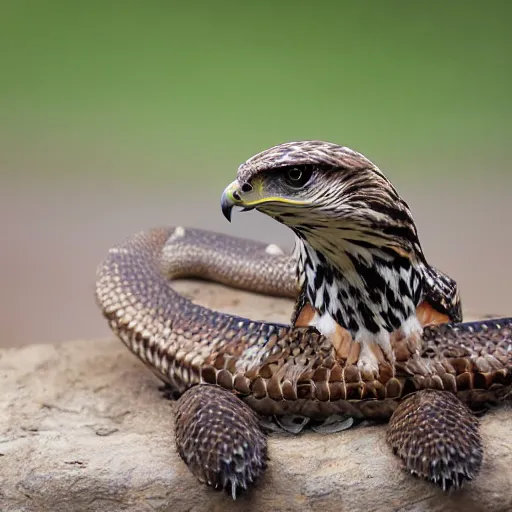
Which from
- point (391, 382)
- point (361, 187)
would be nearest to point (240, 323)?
point (391, 382)

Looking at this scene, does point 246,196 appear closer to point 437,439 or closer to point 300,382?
point 300,382

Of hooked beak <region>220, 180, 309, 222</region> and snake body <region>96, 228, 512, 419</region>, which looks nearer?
hooked beak <region>220, 180, 309, 222</region>

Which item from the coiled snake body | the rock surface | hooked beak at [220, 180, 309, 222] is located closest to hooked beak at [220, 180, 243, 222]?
hooked beak at [220, 180, 309, 222]

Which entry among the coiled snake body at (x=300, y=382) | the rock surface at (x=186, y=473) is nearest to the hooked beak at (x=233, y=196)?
the coiled snake body at (x=300, y=382)

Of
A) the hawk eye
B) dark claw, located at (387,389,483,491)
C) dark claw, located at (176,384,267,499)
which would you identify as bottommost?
dark claw, located at (176,384,267,499)

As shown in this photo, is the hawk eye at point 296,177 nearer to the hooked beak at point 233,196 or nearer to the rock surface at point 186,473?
the hooked beak at point 233,196

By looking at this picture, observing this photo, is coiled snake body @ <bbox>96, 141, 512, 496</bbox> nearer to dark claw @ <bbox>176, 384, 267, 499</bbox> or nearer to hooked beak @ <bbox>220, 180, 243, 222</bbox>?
dark claw @ <bbox>176, 384, 267, 499</bbox>

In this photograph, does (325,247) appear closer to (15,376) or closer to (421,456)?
(421,456)

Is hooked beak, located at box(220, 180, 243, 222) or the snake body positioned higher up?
hooked beak, located at box(220, 180, 243, 222)

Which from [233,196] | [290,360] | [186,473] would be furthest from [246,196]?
[186,473]
